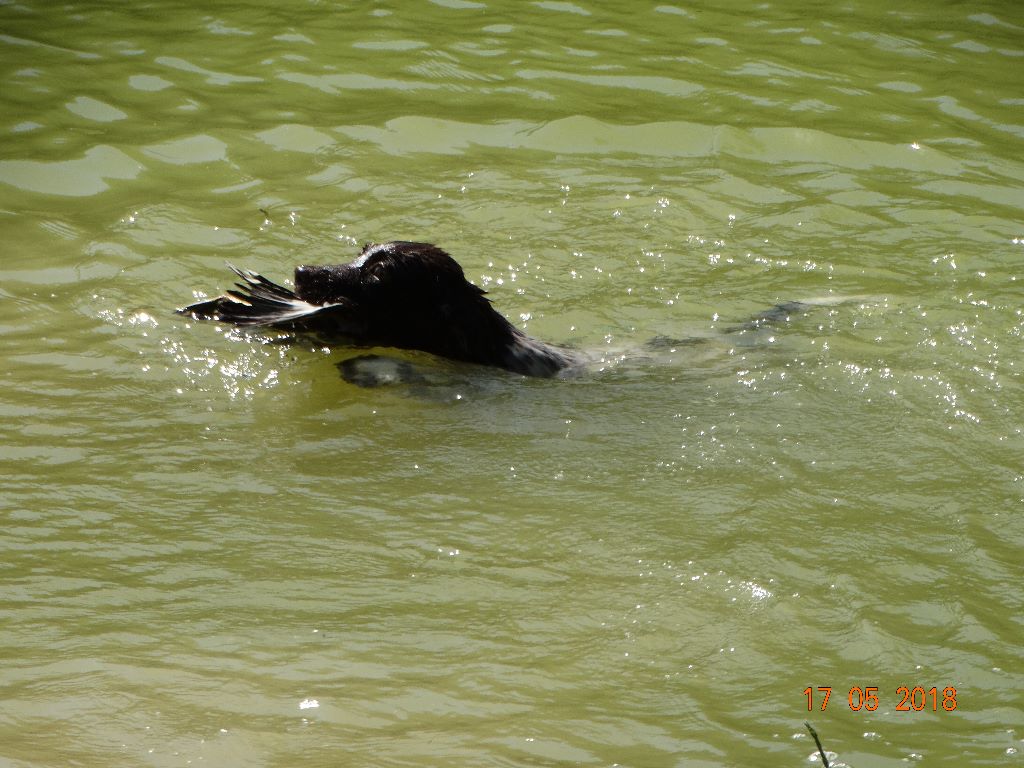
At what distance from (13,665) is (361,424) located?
222 cm

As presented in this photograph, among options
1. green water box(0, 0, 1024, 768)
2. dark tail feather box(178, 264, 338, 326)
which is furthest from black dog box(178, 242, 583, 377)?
green water box(0, 0, 1024, 768)

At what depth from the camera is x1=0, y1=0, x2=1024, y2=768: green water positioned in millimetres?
3918

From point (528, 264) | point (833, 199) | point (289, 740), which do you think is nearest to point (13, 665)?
point (289, 740)

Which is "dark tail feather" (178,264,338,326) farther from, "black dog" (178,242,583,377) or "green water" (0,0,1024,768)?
"green water" (0,0,1024,768)

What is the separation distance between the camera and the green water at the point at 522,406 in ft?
12.9

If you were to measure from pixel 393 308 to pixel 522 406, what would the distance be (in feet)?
2.59

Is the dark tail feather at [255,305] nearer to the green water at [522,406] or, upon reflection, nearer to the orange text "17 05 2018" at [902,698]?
the green water at [522,406]

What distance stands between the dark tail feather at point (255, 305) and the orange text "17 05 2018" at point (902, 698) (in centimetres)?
312

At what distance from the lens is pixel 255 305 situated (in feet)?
20.7

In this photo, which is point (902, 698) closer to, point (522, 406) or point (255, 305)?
point (522, 406)

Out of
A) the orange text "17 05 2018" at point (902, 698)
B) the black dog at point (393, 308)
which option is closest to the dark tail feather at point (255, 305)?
the black dog at point (393, 308)

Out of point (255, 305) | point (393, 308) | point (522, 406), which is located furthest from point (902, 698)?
point (255, 305)

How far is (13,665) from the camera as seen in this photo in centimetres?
394

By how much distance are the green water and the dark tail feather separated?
16 centimetres
